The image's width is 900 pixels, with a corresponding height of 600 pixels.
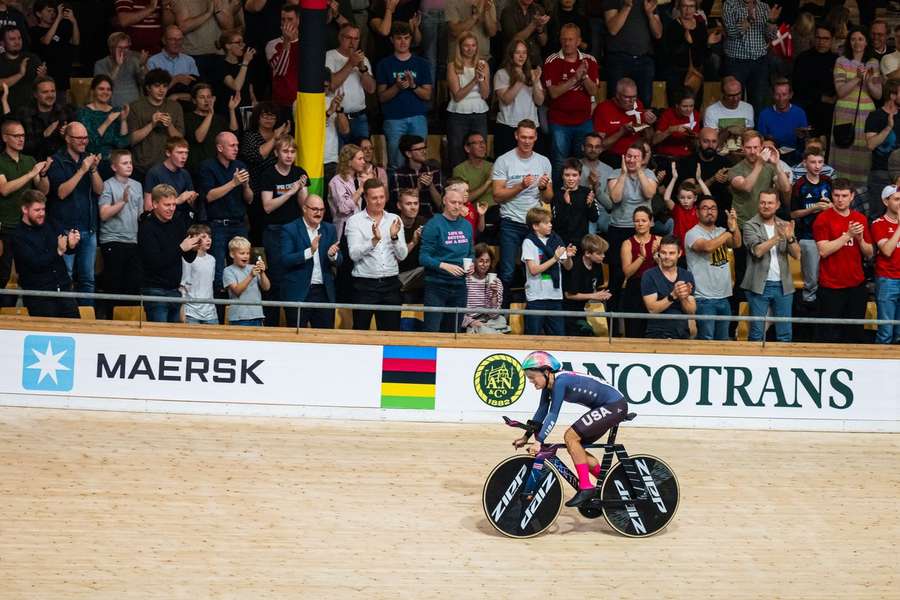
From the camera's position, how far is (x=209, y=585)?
424 inches

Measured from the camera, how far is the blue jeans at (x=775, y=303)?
15250 millimetres

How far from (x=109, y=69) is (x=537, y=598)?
27.0 feet

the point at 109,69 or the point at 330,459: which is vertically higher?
the point at 109,69

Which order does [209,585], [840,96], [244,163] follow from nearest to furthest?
[209,585] < [244,163] < [840,96]

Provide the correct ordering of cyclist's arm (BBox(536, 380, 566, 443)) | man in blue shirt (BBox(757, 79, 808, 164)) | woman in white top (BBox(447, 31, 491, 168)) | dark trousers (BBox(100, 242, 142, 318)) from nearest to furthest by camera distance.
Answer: cyclist's arm (BBox(536, 380, 566, 443)), dark trousers (BBox(100, 242, 142, 318)), woman in white top (BBox(447, 31, 491, 168)), man in blue shirt (BBox(757, 79, 808, 164))

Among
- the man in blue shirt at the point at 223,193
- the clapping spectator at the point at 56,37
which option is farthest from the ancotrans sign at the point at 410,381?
the clapping spectator at the point at 56,37

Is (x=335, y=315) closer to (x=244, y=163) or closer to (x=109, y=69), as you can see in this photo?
(x=244, y=163)

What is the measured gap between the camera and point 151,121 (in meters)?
15.4

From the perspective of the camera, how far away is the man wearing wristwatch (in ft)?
48.6

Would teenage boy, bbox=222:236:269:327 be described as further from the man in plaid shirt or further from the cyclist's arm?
the man in plaid shirt

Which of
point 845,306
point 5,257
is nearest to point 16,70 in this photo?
point 5,257

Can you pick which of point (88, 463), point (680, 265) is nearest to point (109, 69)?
point (88, 463)

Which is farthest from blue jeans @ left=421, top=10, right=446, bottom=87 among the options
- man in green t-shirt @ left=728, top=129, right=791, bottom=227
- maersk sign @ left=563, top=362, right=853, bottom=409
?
maersk sign @ left=563, top=362, right=853, bottom=409

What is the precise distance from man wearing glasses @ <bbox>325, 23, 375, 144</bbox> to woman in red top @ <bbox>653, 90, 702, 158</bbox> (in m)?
3.34
